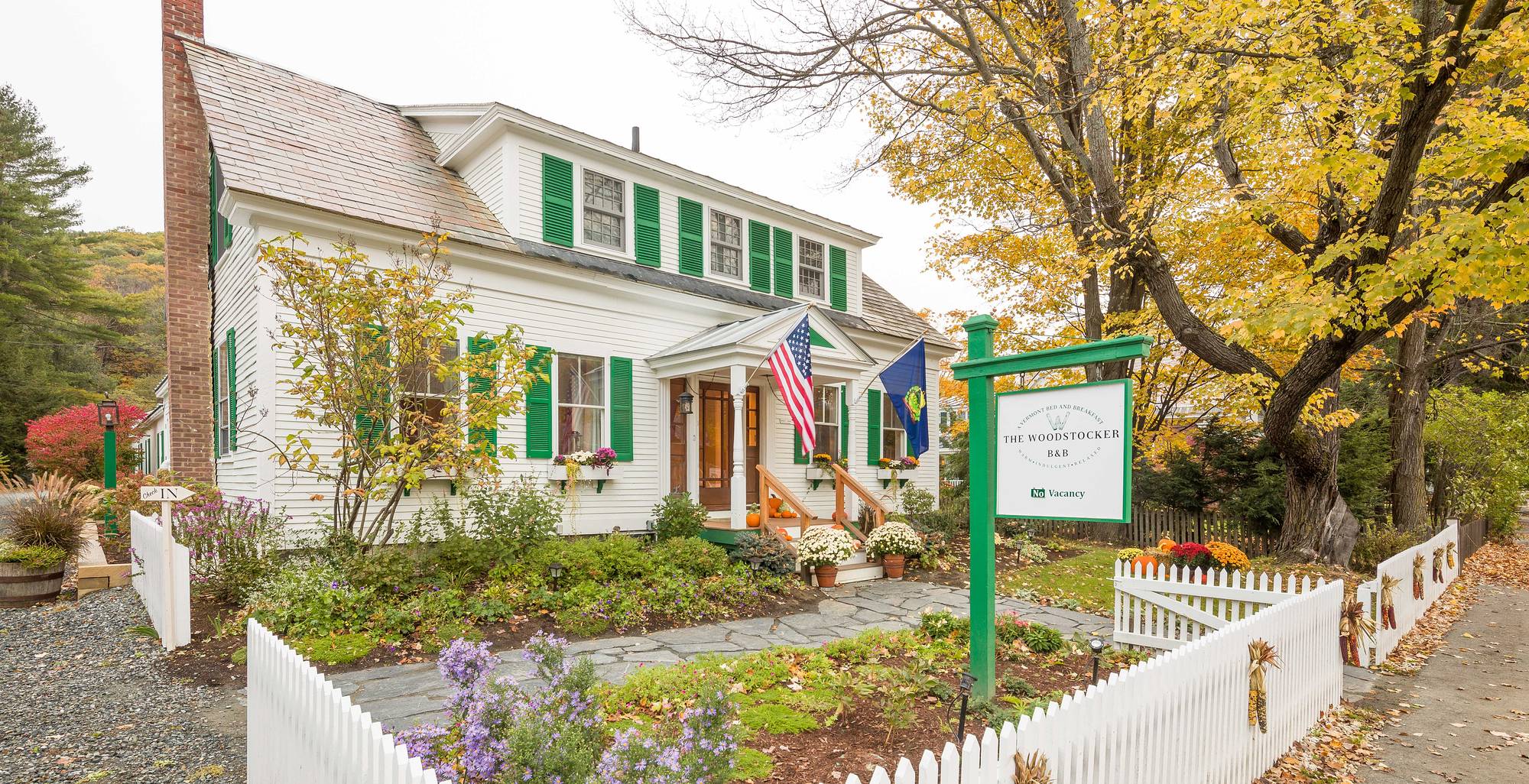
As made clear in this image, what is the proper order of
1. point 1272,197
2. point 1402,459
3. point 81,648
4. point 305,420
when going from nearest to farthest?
point 81,648
point 305,420
point 1272,197
point 1402,459

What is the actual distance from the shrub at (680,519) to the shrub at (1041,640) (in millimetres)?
5270

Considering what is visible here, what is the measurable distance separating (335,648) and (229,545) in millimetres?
2343

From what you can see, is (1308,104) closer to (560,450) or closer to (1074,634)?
(1074,634)

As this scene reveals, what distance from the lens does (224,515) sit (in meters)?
7.48

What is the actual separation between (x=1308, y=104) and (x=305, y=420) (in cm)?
1205

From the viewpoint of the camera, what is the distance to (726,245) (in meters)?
12.6

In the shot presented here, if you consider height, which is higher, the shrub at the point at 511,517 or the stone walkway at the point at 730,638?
the shrub at the point at 511,517

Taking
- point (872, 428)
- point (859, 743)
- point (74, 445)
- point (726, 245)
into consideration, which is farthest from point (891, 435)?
point (74, 445)

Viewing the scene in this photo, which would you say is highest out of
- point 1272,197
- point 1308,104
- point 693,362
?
point 1308,104

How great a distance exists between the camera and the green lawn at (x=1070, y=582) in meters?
8.84

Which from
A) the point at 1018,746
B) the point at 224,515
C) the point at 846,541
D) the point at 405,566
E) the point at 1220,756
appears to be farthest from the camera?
the point at 846,541

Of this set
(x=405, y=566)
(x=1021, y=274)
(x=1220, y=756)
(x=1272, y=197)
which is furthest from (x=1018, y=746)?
(x=1021, y=274)

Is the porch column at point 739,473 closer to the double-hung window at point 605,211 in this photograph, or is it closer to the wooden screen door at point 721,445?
the wooden screen door at point 721,445

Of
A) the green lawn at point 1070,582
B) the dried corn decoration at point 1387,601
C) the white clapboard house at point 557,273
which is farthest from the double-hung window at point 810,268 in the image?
the dried corn decoration at point 1387,601
